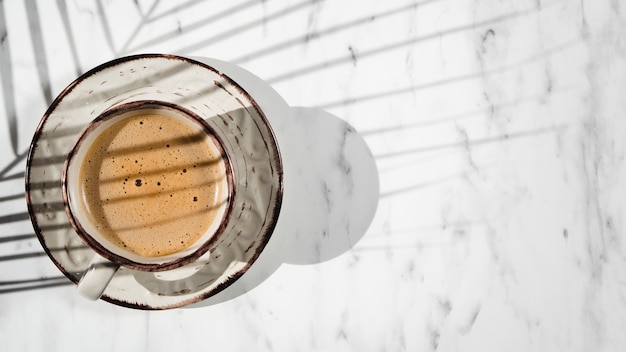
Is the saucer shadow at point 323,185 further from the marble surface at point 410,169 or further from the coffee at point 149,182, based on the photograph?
the coffee at point 149,182


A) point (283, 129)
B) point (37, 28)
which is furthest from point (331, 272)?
point (37, 28)

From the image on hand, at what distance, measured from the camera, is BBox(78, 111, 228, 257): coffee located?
91cm

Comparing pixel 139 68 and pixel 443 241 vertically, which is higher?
pixel 139 68

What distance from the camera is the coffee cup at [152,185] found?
908 mm

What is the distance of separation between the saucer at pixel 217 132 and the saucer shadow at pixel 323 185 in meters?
0.08

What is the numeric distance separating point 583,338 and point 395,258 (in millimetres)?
365

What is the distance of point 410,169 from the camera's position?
102cm

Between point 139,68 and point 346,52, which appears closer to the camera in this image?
point 139,68

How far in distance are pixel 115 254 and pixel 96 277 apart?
1.6 inches

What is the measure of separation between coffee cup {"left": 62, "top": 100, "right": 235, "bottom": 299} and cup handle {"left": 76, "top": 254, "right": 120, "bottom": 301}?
5cm

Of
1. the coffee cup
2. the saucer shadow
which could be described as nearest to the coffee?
the coffee cup

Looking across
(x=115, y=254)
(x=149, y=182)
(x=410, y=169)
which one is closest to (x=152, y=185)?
(x=149, y=182)

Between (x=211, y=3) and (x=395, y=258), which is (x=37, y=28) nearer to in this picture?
(x=211, y=3)

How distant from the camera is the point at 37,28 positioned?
997 mm
